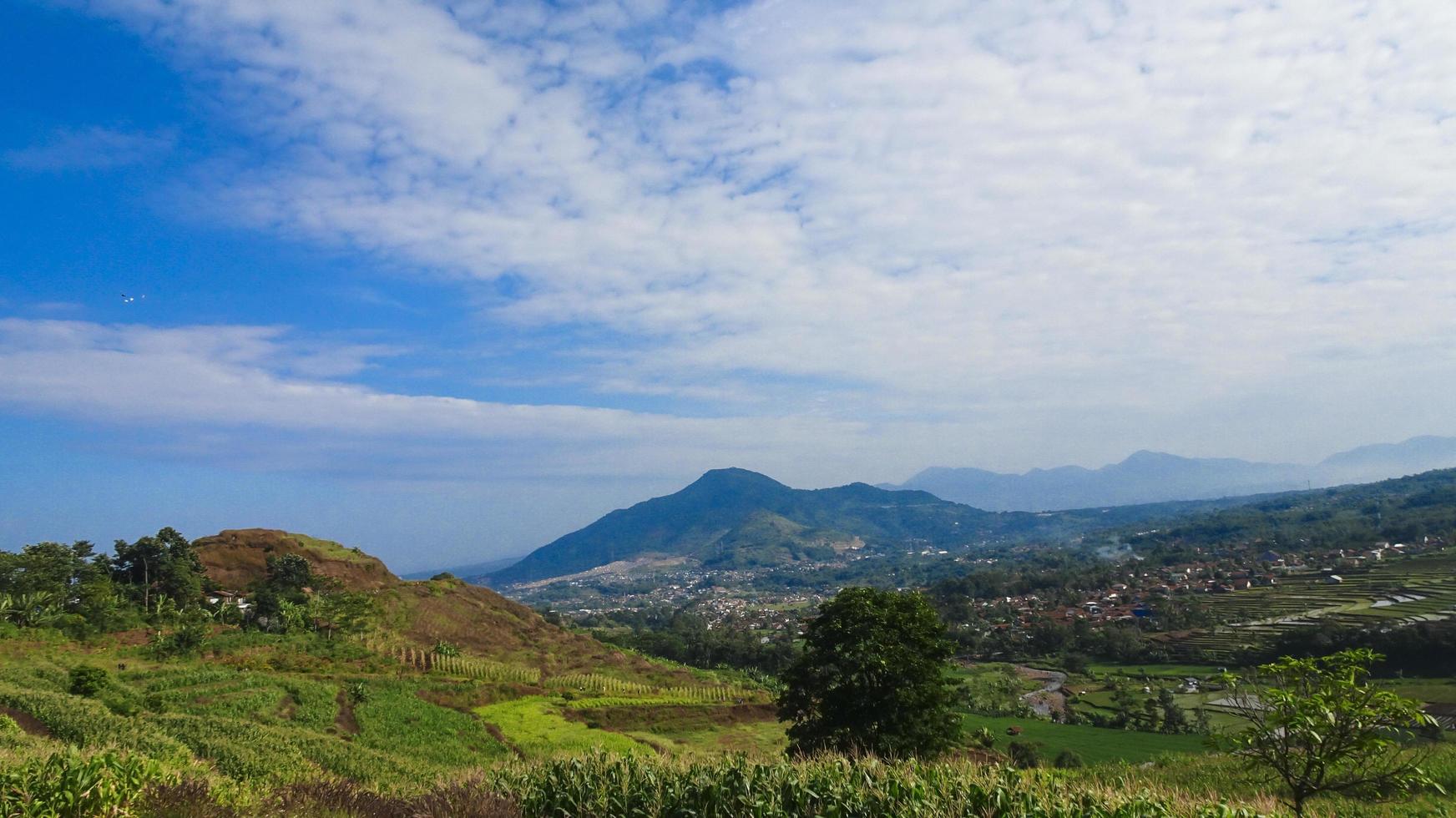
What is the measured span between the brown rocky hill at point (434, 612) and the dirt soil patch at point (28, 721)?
35.8 m

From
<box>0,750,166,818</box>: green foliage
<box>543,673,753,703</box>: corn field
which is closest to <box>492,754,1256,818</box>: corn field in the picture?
<box>0,750,166,818</box>: green foliage

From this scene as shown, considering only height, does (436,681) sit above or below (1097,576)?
above

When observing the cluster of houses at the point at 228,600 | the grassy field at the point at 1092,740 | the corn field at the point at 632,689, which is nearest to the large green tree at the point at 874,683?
the grassy field at the point at 1092,740

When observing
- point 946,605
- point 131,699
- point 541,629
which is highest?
point 131,699

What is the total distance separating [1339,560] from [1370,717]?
14203 cm

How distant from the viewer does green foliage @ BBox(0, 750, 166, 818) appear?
706 centimetres

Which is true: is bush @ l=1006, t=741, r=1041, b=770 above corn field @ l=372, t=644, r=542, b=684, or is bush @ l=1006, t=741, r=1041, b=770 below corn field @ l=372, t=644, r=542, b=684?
below

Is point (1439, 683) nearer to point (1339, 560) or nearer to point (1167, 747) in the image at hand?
point (1167, 747)

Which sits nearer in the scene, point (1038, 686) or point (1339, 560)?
point (1038, 686)

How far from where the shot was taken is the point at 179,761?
435 inches

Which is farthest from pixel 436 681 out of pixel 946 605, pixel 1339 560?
pixel 1339 560

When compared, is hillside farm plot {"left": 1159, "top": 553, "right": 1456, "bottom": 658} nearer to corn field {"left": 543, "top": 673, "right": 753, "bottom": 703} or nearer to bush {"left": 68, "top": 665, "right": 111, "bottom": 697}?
corn field {"left": 543, "top": 673, "right": 753, "bottom": 703}

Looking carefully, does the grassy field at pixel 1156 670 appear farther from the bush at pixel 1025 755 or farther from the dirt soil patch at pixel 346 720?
the dirt soil patch at pixel 346 720

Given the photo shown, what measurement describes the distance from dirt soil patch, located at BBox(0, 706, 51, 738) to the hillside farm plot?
90584 millimetres
